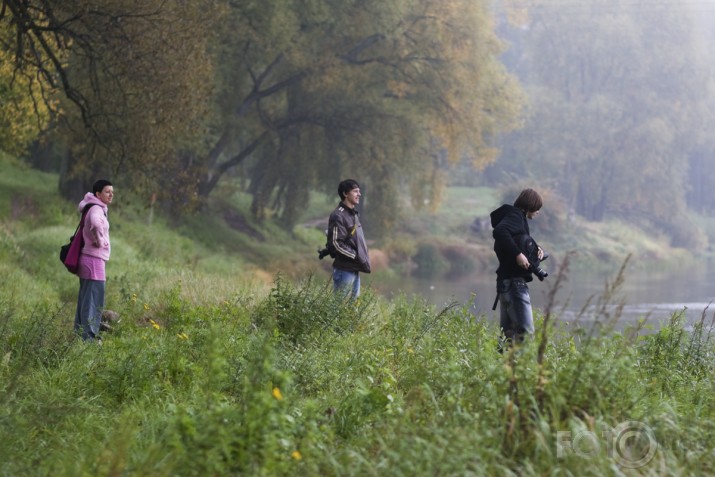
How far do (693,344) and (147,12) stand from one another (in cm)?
951

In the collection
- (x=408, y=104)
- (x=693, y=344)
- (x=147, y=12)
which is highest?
(x=408, y=104)

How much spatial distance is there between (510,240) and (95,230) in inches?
169

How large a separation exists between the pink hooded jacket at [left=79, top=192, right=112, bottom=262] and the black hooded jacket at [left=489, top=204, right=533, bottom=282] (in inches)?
161

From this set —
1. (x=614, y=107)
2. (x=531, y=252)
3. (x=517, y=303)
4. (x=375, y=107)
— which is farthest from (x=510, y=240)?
(x=614, y=107)

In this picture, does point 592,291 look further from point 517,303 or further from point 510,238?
point 510,238

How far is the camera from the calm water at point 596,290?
22594mm

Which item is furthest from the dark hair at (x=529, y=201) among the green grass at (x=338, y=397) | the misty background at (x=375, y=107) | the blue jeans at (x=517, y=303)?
the misty background at (x=375, y=107)

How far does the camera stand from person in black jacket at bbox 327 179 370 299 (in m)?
10.9

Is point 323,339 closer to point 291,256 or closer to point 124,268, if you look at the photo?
point 124,268

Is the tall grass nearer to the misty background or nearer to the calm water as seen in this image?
the misty background

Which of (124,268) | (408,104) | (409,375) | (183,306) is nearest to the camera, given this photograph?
(409,375)

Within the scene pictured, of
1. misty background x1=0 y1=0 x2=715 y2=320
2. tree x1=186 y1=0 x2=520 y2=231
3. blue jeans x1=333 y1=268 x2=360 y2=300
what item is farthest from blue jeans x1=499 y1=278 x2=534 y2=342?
tree x1=186 y1=0 x2=520 y2=231

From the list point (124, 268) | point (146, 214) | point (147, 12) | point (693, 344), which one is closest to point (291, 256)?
point (146, 214)

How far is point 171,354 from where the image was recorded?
7766mm
